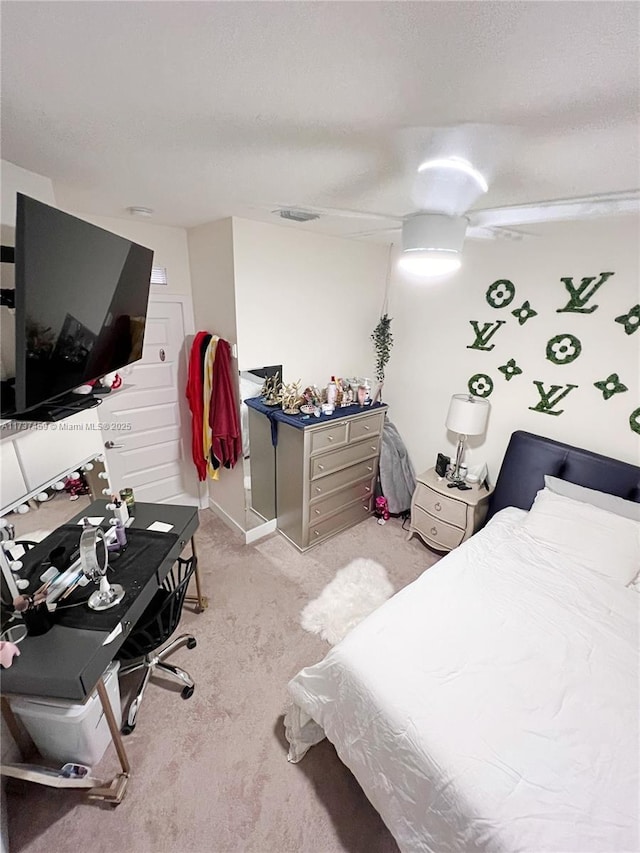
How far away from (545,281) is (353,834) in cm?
298

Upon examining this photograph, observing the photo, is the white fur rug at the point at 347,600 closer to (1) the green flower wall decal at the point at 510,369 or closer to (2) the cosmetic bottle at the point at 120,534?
(2) the cosmetic bottle at the point at 120,534

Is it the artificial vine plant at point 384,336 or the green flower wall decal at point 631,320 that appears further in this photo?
the artificial vine plant at point 384,336

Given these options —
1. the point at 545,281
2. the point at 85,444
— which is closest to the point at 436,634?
the point at 85,444

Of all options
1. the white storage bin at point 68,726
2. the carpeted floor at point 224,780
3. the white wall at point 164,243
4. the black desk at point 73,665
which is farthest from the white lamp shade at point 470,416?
the white storage bin at point 68,726

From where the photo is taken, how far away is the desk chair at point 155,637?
157 centimetres

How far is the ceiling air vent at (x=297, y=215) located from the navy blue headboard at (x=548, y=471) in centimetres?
197

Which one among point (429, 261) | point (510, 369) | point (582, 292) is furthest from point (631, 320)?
point (429, 261)

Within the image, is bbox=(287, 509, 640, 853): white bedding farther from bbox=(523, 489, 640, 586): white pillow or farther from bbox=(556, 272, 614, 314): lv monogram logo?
bbox=(556, 272, 614, 314): lv monogram logo

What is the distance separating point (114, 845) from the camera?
4.19 ft

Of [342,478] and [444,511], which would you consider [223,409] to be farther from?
[444,511]

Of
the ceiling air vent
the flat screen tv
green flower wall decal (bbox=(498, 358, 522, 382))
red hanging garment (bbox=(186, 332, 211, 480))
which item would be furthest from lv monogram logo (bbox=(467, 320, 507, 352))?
the flat screen tv

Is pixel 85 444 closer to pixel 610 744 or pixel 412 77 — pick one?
pixel 412 77

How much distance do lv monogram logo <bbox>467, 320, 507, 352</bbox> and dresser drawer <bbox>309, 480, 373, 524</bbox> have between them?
1.43m

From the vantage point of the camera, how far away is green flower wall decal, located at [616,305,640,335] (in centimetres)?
193
